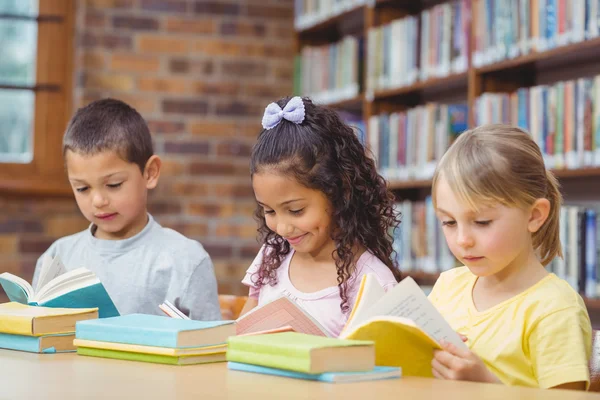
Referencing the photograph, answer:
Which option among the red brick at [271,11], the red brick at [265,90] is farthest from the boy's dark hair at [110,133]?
A: the red brick at [271,11]

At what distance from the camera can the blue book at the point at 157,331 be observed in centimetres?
130

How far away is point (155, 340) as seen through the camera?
4.29 ft

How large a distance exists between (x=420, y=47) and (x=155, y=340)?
2.56m

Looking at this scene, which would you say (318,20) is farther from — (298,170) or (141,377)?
(141,377)

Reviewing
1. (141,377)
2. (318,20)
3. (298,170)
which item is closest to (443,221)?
(298,170)

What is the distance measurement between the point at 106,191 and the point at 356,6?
2.14 m

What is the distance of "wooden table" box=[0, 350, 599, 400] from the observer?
1.04 metres

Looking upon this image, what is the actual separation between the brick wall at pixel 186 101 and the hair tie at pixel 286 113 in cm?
227

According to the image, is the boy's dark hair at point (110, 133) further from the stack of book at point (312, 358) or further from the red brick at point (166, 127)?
the red brick at point (166, 127)

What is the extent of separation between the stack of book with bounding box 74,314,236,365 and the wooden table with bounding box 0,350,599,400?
3cm

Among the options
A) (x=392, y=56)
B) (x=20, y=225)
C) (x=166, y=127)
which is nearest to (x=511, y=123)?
(x=392, y=56)

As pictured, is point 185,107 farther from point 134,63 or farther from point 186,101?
point 134,63

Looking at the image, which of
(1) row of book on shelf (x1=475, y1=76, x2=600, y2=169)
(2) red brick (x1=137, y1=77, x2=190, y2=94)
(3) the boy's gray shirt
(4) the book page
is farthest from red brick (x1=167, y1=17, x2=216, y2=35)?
(4) the book page

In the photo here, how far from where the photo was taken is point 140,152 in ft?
7.22
